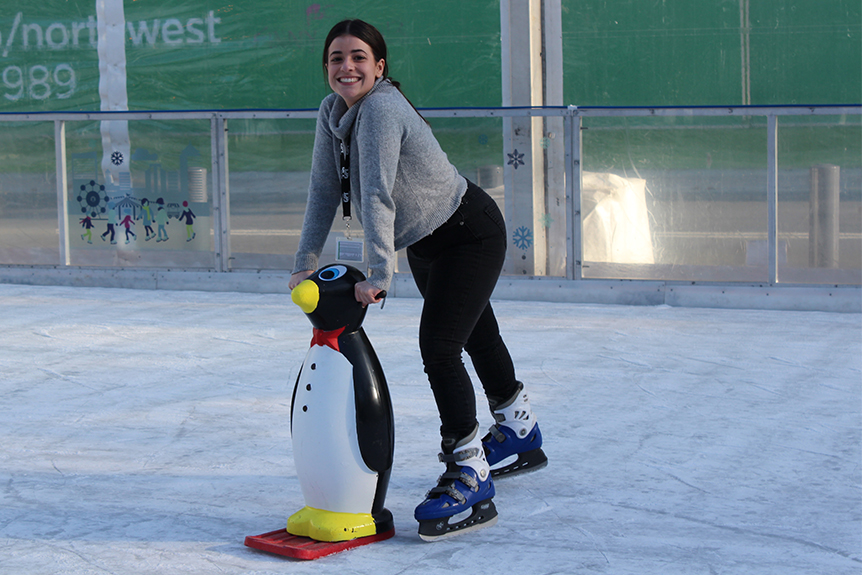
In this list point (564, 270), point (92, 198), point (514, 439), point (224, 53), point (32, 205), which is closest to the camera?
point (514, 439)

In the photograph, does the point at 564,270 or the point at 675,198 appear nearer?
the point at 675,198

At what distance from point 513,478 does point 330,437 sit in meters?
0.97

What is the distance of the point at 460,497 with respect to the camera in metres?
3.04

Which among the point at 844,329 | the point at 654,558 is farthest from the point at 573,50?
the point at 654,558

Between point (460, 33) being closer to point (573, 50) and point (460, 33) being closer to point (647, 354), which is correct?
point (573, 50)

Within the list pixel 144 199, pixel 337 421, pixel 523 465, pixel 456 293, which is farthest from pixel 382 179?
pixel 144 199

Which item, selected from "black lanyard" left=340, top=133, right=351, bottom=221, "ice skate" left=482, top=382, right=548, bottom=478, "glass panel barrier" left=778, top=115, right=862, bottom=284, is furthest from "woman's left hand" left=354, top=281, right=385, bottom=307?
"glass panel barrier" left=778, top=115, right=862, bottom=284

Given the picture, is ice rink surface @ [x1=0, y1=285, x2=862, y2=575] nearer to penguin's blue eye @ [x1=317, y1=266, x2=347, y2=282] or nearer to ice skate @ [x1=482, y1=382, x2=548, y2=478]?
ice skate @ [x1=482, y1=382, x2=548, y2=478]

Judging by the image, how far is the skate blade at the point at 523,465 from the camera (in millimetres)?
3559

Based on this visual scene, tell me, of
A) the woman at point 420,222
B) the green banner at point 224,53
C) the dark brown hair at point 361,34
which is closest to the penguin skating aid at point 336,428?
the woman at point 420,222

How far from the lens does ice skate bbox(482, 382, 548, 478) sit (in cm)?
353

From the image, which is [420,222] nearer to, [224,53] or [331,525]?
[331,525]

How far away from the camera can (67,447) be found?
4.07 m

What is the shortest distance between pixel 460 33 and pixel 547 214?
2.04m
